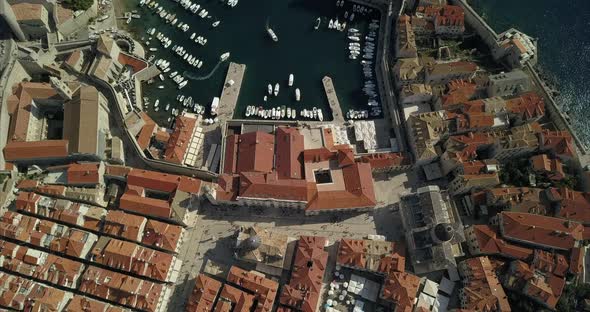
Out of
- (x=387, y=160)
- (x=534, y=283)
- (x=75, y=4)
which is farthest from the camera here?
(x=75, y=4)

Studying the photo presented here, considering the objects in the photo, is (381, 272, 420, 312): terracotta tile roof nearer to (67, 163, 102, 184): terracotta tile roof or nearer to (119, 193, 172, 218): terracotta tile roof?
(119, 193, 172, 218): terracotta tile roof

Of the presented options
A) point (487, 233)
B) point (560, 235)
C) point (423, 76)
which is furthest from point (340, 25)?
point (560, 235)

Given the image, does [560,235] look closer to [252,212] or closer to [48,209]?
[252,212]

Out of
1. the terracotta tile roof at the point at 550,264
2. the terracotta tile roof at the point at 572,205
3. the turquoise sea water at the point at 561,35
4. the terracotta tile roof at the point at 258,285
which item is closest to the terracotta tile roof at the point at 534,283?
the terracotta tile roof at the point at 550,264

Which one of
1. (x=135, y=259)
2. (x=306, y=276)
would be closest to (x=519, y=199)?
(x=306, y=276)

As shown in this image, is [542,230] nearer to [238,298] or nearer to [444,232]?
[444,232]

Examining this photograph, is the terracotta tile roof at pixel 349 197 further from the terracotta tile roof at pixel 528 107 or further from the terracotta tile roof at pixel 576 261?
the terracotta tile roof at pixel 576 261
